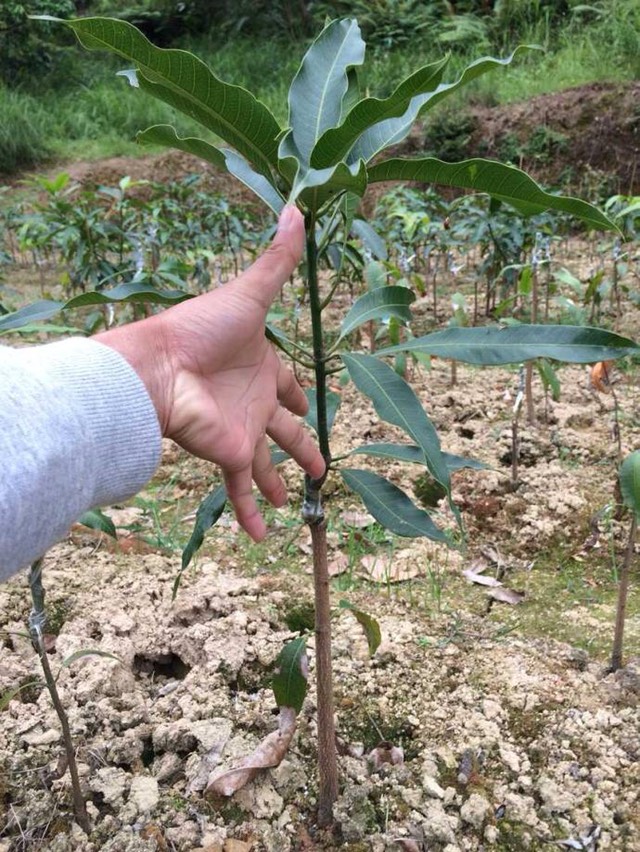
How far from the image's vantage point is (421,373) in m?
3.52

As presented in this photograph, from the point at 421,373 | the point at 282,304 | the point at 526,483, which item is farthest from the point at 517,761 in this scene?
the point at 282,304

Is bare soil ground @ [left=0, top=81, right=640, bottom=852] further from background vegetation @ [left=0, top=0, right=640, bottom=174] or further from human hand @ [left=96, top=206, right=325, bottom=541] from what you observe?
background vegetation @ [left=0, top=0, right=640, bottom=174]

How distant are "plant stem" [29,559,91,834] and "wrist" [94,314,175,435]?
31cm

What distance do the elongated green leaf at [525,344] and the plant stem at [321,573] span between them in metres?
0.14

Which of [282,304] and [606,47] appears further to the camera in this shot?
[606,47]

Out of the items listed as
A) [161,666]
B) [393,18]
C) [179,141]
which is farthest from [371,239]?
[393,18]

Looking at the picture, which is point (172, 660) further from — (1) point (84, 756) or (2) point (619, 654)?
(2) point (619, 654)

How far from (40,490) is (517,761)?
3.49 feet

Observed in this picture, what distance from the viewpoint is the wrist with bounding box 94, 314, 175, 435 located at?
3.47 ft

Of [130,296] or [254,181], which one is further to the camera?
[254,181]

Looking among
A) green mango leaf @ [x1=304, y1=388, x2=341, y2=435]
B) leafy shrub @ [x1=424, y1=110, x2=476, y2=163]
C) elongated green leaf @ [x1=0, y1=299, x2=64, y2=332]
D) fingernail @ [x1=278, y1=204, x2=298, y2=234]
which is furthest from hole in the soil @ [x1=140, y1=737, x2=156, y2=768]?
leafy shrub @ [x1=424, y1=110, x2=476, y2=163]

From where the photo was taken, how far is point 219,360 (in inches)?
44.4

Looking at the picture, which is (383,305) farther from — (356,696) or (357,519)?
(357,519)

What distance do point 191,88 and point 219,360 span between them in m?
0.38
